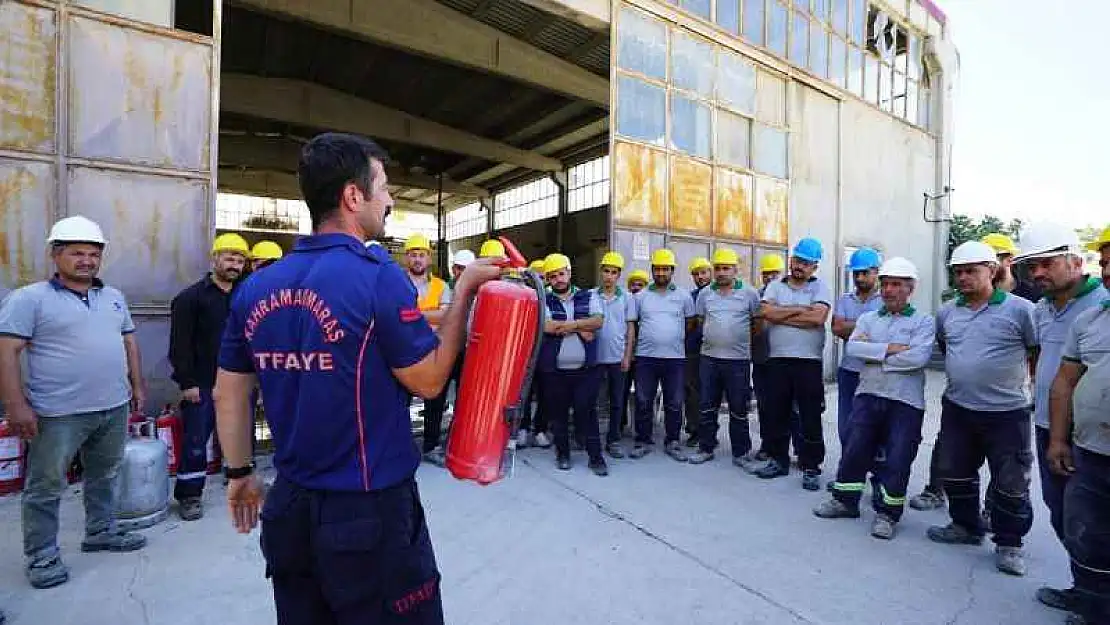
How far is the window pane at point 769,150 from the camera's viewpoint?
8.53m

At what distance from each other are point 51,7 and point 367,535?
497cm

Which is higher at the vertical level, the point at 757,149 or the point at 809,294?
the point at 757,149

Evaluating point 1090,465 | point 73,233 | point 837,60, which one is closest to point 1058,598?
point 1090,465

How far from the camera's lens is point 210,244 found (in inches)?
183

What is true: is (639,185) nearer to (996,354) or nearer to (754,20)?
(754,20)

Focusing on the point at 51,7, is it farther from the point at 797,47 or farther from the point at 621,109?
the point at 797,47

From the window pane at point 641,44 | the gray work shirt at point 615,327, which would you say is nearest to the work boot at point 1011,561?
the gray work shirt at point 615,327

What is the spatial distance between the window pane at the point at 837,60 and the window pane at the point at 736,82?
219 cm

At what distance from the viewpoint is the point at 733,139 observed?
8.24m

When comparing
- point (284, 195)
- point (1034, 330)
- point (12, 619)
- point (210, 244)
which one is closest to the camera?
point (12, 619)

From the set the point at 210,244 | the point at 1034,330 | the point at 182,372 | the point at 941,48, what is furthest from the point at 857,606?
the point at 941,48

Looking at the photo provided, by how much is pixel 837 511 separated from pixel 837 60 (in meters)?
8.68

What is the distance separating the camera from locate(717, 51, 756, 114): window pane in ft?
26.4

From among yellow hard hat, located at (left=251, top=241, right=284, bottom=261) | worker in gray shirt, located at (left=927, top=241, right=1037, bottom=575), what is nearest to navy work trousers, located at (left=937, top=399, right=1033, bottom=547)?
worker in gray shirt, located at (left=927, top=241, right=1037, bottom=575)
